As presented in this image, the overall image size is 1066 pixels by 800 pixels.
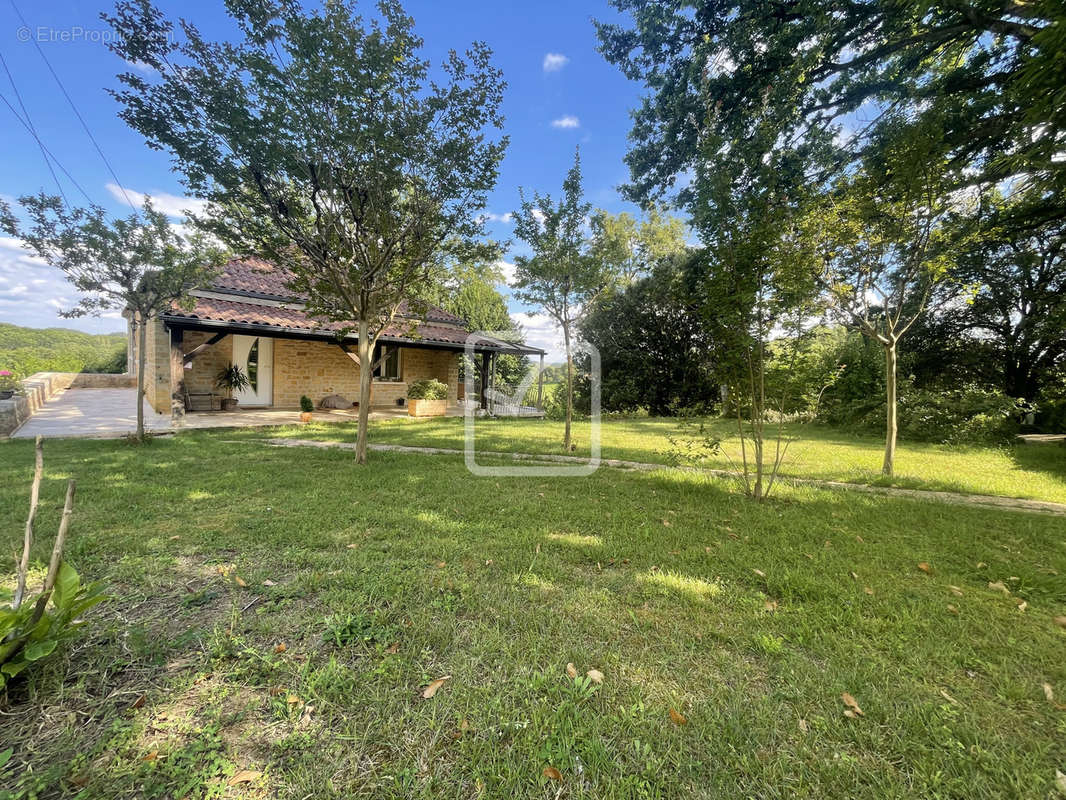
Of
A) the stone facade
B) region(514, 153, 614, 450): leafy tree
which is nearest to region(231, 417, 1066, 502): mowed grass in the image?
region(514, 153, 614, 450): leafy tree

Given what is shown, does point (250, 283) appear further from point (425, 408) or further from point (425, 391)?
point (425, 408)

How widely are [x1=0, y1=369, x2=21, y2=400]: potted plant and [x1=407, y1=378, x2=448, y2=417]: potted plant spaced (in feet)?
27.3

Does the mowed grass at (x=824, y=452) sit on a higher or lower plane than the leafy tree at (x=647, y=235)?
lower

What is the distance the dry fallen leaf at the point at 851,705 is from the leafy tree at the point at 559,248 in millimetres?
5979

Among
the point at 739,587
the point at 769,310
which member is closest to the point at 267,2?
the point at 769,310

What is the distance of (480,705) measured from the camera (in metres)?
1.67

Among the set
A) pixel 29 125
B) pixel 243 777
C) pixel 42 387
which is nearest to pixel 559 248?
pixel 243 777

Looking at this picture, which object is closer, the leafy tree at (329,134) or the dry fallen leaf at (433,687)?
the dry fallen leaf at (433,687)

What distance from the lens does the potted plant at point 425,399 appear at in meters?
12.3

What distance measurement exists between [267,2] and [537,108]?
6074 mm

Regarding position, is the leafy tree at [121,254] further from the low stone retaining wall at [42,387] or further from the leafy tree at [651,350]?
the leafy tree at [651,350]

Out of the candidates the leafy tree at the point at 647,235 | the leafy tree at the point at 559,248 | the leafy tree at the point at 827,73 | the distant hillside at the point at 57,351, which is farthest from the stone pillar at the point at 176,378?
the leafy tree at the point at 647,235

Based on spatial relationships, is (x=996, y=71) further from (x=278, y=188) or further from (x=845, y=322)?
(x=278, y=188)

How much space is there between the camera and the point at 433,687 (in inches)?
68.9
